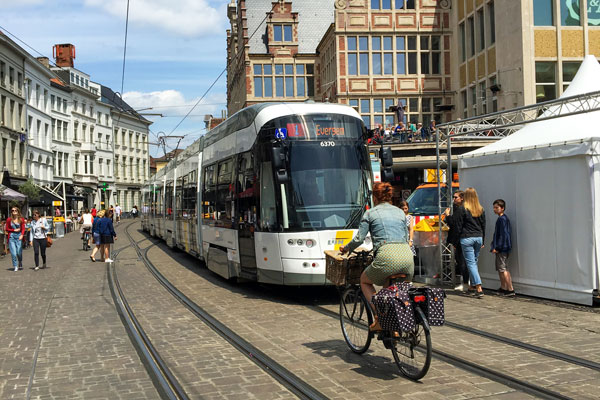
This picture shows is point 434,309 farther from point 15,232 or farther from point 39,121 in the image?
point 39,121

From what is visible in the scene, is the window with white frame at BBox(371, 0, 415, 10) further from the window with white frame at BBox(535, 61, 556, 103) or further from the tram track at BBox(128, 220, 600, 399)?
the tram track at BBox(128, 220, 600, 399)

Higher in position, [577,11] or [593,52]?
[577,11]

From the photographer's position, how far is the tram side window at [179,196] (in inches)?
776

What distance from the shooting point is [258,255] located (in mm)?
10828

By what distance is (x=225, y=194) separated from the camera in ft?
42.1

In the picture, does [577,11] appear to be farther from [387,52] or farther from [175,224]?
[175,224]

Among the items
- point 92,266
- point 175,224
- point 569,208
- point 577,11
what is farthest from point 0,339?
point 577,11

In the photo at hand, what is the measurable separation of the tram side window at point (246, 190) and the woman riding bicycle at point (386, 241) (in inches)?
192

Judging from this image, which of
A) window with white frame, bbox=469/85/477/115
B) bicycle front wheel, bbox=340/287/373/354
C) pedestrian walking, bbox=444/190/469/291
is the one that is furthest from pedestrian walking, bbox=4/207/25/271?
window with white frame, bbox=469/85/477/115

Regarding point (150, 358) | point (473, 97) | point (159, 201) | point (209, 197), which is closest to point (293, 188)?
point (150, 358)

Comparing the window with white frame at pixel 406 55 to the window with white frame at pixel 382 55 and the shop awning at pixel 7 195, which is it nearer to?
the window with white frame at pixel 382 55

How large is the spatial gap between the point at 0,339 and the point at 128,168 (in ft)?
249

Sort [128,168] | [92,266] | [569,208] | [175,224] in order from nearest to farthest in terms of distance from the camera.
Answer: [569,208], [92,266], [175,224], [128,168]

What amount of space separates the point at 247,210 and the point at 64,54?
210 feet
